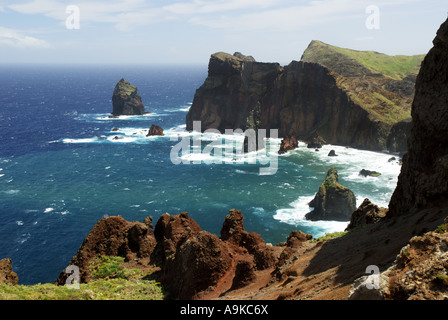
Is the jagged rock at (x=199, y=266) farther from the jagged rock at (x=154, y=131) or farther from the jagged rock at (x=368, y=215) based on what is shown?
the jagged rock at (x=154, y=131)

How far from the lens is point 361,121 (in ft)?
420

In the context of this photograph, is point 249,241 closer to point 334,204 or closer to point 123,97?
point 334,204

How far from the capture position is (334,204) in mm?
75250

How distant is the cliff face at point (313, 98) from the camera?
130m

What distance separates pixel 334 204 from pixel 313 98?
77.3 meters

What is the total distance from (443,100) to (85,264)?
3549 centimetres

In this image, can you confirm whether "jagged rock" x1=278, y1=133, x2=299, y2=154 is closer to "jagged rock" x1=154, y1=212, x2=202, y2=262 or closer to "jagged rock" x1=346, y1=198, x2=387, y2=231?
"jagged rock" x1=346, y1=198, x2=387, y2=231

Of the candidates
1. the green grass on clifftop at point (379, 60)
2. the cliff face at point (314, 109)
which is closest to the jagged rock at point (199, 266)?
the cliff face at point (314, 109)

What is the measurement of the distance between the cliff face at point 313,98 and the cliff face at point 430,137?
314 ft

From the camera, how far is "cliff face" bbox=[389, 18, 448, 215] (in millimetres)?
26594

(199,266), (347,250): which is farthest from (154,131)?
(347,250)

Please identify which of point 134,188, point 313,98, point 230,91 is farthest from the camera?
Result: point 230,91

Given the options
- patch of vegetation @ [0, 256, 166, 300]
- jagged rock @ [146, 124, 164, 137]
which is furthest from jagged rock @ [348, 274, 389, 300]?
jagged rock @ [146, 124, 164, 137]

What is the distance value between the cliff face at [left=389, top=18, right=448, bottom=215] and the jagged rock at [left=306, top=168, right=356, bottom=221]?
43.6m
